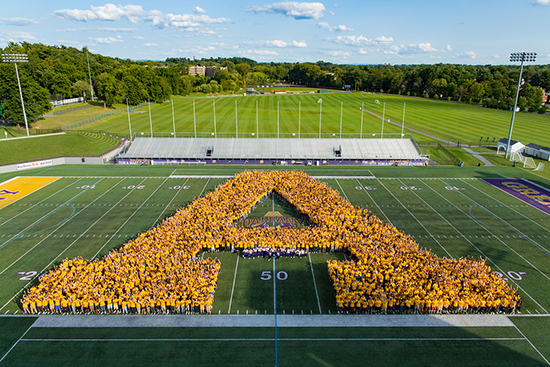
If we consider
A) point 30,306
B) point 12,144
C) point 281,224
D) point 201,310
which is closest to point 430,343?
point 201,310

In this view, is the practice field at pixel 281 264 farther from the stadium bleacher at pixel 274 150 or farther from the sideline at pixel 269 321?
the stadium bleacher at pixel 274 150

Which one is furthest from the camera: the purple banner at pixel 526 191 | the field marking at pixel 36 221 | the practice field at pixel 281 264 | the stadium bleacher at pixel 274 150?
the stadium bleacher at pixel 274 150

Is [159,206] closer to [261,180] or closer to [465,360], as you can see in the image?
[261,180]

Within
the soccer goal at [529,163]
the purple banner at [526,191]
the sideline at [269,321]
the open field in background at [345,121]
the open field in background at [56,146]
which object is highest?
the open field in background at [345,121]

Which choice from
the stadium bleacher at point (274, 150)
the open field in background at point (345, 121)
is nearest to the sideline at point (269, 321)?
the stadium bleacher at point (274, 150)

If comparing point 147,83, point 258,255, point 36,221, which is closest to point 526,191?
point 258,255
